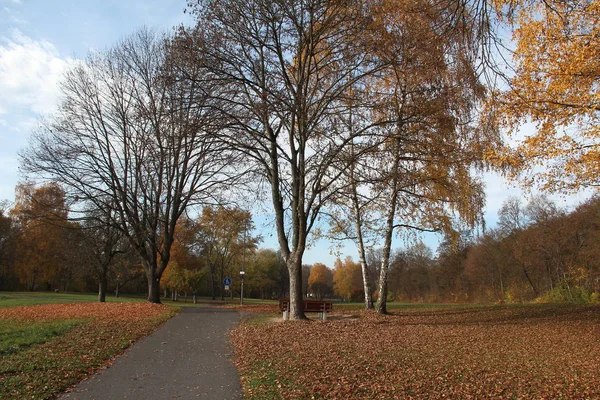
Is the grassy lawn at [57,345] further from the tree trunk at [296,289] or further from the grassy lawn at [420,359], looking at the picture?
the tree trunk at [296,289]

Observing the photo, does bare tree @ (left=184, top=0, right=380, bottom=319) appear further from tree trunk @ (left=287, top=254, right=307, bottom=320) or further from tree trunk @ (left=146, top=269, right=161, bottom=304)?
tree trunk @ (left=146, top=269, right=161, bottom=304)

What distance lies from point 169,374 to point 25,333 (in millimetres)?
6665

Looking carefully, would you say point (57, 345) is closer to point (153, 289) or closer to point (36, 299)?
point (153, 289)

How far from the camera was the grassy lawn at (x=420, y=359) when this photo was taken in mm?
6477

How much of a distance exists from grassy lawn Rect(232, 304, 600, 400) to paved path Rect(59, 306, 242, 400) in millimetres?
420

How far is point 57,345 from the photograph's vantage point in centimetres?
1007

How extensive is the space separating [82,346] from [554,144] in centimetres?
1244

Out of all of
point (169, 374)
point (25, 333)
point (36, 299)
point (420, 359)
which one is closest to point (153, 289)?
point (36, 299)

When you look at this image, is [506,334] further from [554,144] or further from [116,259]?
[116,259]

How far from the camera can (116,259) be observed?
4175 cm

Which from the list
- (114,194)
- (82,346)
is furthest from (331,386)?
(114,194)

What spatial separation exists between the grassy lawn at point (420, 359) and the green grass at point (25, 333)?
15.7ft

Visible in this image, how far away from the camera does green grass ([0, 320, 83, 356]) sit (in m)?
9.73

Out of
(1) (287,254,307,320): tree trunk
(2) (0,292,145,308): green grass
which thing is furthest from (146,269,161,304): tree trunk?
(1) (287,254,307,320): tree trunk
